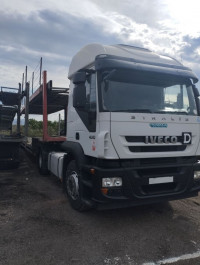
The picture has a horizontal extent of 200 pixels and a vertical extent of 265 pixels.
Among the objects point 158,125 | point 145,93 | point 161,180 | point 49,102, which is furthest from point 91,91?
point 49,102

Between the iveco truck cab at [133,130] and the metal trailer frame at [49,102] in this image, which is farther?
the metal trailer frame at [49,102]

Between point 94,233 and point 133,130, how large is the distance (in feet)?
5.66

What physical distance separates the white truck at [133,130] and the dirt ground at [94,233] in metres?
0.46

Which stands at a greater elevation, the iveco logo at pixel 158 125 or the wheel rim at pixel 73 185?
the iveco logo at pixel 158 125

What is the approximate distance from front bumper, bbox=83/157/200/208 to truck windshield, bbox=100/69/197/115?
0.89 m

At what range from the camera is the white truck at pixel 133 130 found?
392 centimetres

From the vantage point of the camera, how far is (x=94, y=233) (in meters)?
3.96

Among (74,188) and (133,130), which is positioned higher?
(133,130)

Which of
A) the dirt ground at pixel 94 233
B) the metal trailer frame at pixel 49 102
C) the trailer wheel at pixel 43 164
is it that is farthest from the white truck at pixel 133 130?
the trailer wheel at pixel 43 164

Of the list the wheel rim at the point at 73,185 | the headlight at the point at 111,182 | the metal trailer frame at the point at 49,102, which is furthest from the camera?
the metal trailer frame at the point at 49,102

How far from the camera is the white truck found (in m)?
3.92

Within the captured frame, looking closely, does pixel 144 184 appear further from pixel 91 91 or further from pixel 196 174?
pixel 91 91

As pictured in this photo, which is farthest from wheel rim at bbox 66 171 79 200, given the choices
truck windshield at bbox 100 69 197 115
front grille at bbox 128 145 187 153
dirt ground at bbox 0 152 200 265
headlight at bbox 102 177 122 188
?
truck windshield at bbox 100 69 197 115

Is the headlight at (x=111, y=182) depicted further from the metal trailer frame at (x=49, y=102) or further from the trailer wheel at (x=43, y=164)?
the trailer wheel at (x=43, y=164)
